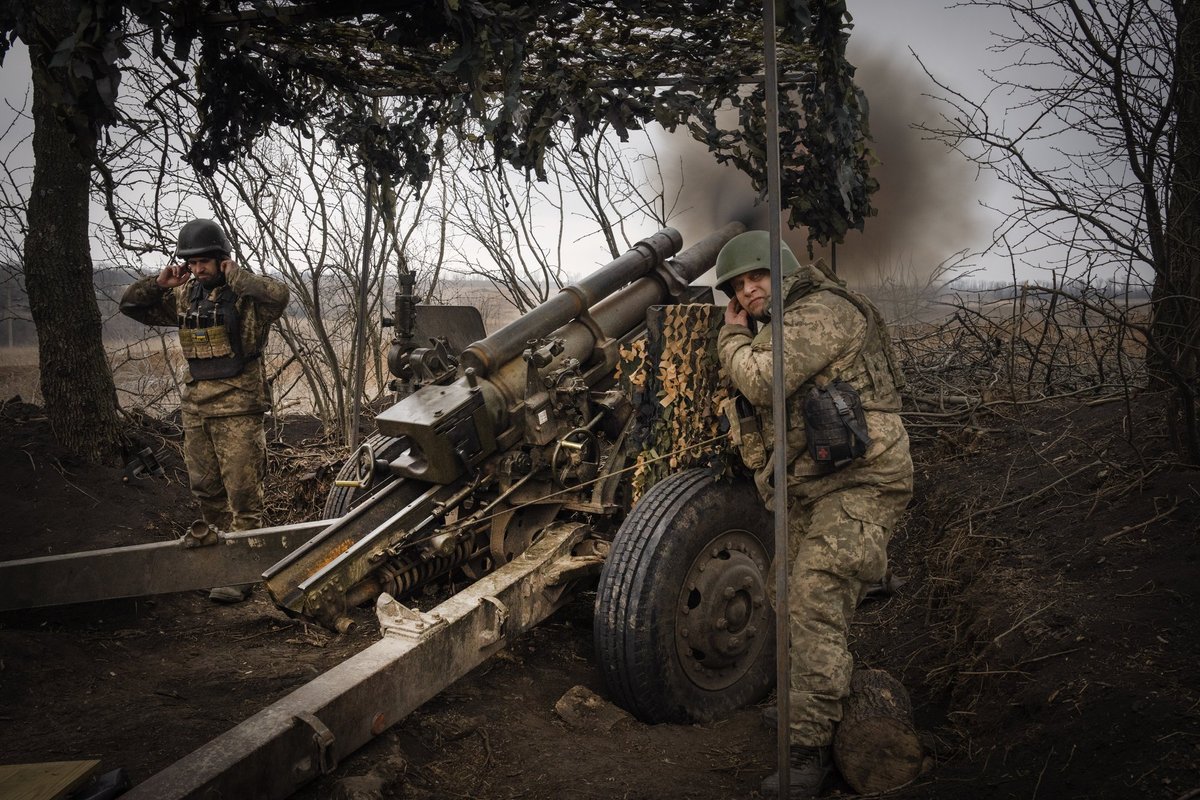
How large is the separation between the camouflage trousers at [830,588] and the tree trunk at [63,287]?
209 inches

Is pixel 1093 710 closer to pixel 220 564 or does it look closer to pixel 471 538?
pixel 471 538

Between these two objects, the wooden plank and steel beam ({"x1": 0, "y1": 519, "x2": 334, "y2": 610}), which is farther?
steel beam ({"x1": 0, "y1": 519, "x2": 334, "y2": 610})

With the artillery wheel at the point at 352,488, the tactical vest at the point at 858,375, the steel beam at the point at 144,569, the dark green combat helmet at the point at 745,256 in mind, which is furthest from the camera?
the artillery wheel at the point at 352,488

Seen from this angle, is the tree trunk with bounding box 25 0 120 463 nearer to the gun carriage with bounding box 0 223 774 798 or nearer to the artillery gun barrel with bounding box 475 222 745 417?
the gun carriage with bounding box 0 223 774 798

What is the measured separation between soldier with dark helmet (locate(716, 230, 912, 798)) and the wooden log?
0.06 m

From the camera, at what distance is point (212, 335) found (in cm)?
543

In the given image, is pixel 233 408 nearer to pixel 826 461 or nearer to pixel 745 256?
pixel 745 256

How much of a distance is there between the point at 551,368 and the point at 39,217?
4.07m

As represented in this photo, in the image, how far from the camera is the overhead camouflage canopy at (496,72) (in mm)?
3807

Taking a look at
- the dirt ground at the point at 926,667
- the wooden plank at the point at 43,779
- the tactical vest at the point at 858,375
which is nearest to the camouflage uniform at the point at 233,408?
the dirt ground at the point at 926,667

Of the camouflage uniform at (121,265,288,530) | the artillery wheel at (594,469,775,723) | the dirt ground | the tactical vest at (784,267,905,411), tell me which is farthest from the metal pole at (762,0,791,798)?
the camouflage uniform at (121,265,288,530)

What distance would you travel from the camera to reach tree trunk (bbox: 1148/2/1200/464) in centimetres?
414

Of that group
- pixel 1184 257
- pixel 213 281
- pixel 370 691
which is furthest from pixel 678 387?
pixel 213 281

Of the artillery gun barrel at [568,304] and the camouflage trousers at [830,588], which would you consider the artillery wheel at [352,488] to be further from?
the camouflage trousers at [830,588]
